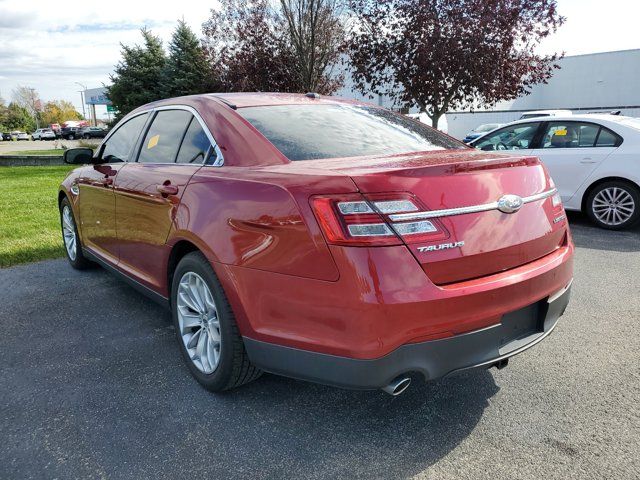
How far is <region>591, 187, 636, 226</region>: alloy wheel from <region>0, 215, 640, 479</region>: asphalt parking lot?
3629 mm

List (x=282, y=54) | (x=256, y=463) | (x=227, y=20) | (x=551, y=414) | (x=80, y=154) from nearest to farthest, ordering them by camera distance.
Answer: (x=256, y=463) < (x=551, y=414) < (x=80, y=154) < (x=282, y=54) < (x=227, y=20)

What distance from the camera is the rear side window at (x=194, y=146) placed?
2.94m

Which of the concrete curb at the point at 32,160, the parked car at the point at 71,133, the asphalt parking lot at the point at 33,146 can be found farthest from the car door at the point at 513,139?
the parked car at the point at 71,133

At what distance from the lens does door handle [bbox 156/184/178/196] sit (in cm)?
293

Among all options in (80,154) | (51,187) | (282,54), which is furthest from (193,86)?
(80,154)

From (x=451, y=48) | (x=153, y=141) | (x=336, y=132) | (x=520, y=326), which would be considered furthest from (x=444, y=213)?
(x=451, y=48)

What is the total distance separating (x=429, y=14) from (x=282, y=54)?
593 centimetres

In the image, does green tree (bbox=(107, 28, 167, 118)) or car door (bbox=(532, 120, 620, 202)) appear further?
green tree (bbox=(107, 28, 167, 118))

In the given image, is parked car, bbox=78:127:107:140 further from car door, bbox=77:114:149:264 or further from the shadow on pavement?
the shadow on pavement

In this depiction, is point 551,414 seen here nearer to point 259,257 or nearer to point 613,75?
point 259,257

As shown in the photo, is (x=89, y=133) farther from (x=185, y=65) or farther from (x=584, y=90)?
(x=584, y=90)

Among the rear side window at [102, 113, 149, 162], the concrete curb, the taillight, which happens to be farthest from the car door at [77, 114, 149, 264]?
the concrete curb

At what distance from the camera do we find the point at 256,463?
2201mm

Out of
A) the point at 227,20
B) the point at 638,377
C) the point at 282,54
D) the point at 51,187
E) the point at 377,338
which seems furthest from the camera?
the point at 227,20
